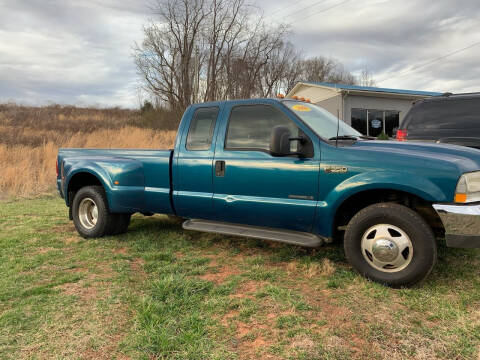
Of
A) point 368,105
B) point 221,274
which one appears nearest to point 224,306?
point 221,274

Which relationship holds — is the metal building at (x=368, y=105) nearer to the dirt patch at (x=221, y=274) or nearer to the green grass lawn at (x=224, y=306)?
the green grass lawn at (x=224, y=306)

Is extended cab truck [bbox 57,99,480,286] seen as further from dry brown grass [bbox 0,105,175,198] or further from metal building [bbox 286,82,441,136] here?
metal building [bbox 286,82,441,136]

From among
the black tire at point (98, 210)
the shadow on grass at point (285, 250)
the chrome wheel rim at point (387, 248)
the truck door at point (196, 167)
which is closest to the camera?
the chrome wheel rim at point (387, 248)

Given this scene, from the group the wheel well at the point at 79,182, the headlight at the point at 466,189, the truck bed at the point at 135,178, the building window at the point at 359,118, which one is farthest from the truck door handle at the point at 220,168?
the building window at the point at 359,118

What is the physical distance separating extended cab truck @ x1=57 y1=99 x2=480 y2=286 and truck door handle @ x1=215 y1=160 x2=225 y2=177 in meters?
0.01

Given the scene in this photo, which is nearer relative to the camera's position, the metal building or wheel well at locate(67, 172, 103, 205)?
wheel well at locate(67, 172, 103, 205)

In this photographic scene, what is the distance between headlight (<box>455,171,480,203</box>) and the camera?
9.91 feet

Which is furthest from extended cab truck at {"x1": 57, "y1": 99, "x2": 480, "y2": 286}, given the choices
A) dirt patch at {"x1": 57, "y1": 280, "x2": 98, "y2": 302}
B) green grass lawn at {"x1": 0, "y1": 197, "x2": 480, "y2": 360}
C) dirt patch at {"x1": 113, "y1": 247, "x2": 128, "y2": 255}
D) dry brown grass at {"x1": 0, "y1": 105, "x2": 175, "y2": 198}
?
dry brown grass at {"x1": 0, "y1": 105, "x2": 175, "y2": 198}

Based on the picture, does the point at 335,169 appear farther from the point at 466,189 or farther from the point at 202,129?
the point at 202,129

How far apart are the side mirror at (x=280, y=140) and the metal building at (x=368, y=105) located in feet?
57.9

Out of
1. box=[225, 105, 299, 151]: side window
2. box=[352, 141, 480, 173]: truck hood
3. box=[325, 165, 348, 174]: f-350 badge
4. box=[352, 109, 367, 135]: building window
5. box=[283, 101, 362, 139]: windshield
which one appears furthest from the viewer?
box=[352, 109, 367, 135]: building window

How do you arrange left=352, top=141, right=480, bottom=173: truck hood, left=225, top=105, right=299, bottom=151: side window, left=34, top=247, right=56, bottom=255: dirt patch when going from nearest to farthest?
left=352, top=141, right=480, bottom=173: truck hood < left=225, top=105, right=299, bottom=151: side window < left=34, top=247, right=56, bottom=255: dirt patch

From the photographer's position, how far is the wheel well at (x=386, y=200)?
3.50m

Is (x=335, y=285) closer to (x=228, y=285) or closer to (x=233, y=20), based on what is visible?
(x=228, y=285)
